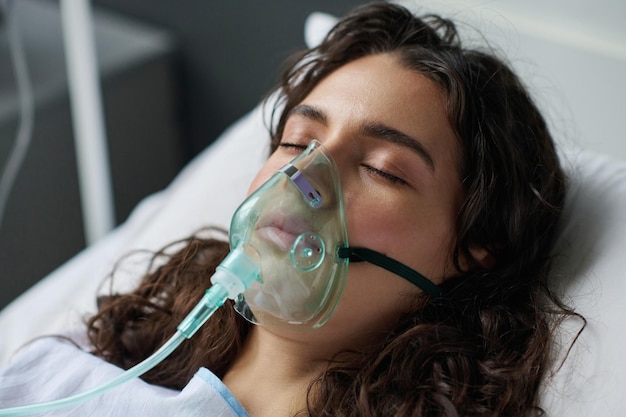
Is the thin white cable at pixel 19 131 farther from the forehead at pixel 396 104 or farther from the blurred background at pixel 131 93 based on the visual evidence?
the forehead at pixel 396 104

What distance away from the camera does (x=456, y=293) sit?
4.00 feet

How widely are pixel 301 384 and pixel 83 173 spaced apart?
1255mm

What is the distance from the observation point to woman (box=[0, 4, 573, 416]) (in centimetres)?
112

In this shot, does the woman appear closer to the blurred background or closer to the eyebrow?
the eyebrow

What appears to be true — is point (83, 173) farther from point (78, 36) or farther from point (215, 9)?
point (215, 9)

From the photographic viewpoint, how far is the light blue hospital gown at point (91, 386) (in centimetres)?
113

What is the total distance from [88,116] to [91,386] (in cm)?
102

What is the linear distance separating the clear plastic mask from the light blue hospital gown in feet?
0.43

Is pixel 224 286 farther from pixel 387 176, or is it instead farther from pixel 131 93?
pixel 131 93

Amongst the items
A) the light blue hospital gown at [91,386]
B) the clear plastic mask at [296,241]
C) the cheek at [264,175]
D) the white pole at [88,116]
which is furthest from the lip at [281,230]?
the white pole at [88,116]

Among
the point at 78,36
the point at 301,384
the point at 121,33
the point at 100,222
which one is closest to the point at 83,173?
the point at 100,222

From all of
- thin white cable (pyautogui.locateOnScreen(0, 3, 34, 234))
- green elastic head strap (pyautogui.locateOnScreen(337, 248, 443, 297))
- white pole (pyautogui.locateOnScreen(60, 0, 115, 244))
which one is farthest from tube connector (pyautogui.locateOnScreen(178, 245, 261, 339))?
thin white cable (pyautogui.locateOnScreen(0, 3, 34, 234))

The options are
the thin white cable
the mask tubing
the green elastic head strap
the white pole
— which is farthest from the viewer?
the thin white cable

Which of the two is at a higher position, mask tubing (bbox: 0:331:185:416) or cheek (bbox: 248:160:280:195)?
cheek (bbox: 248:160:280:195)
